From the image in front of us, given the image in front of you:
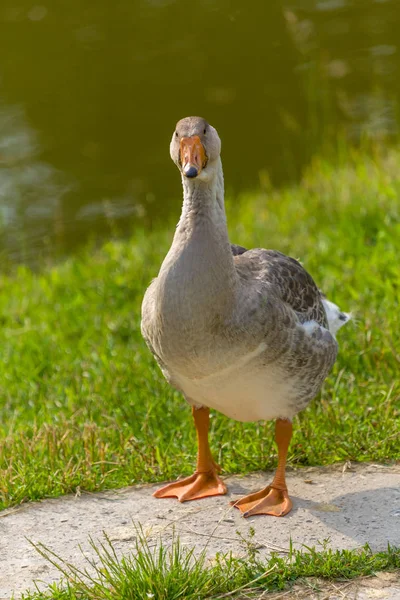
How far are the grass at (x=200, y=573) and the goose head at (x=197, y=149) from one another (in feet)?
5.13

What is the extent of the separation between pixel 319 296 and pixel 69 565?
6.80 ft

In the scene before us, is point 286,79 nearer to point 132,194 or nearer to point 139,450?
point 132,194

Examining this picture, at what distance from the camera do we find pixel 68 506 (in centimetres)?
460

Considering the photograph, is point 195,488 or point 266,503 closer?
point 266,503

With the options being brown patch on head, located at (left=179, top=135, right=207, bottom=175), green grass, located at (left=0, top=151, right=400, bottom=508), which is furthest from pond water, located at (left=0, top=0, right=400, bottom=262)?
brown patch on head, located at (left=179, top=135, right=207, bottom=175)

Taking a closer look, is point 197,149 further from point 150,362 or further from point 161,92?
point 161,92

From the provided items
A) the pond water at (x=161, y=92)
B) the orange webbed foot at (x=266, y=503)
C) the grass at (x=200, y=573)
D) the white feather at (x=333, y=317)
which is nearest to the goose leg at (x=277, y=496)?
the orange webbed foot at (x=266, y=503)

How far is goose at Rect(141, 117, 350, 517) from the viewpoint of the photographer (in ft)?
13.5

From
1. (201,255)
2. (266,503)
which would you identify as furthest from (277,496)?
(201,255)

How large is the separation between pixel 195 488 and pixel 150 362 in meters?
1.71

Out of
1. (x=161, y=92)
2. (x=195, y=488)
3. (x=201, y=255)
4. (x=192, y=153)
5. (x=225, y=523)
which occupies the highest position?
(x=161, y=92)

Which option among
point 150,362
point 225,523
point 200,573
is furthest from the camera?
point 150,362

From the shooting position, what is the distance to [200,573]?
146 inches

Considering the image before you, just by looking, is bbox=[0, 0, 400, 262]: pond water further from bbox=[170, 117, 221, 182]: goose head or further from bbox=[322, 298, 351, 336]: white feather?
bbox=[170, 117, 221, 182]: goose head
